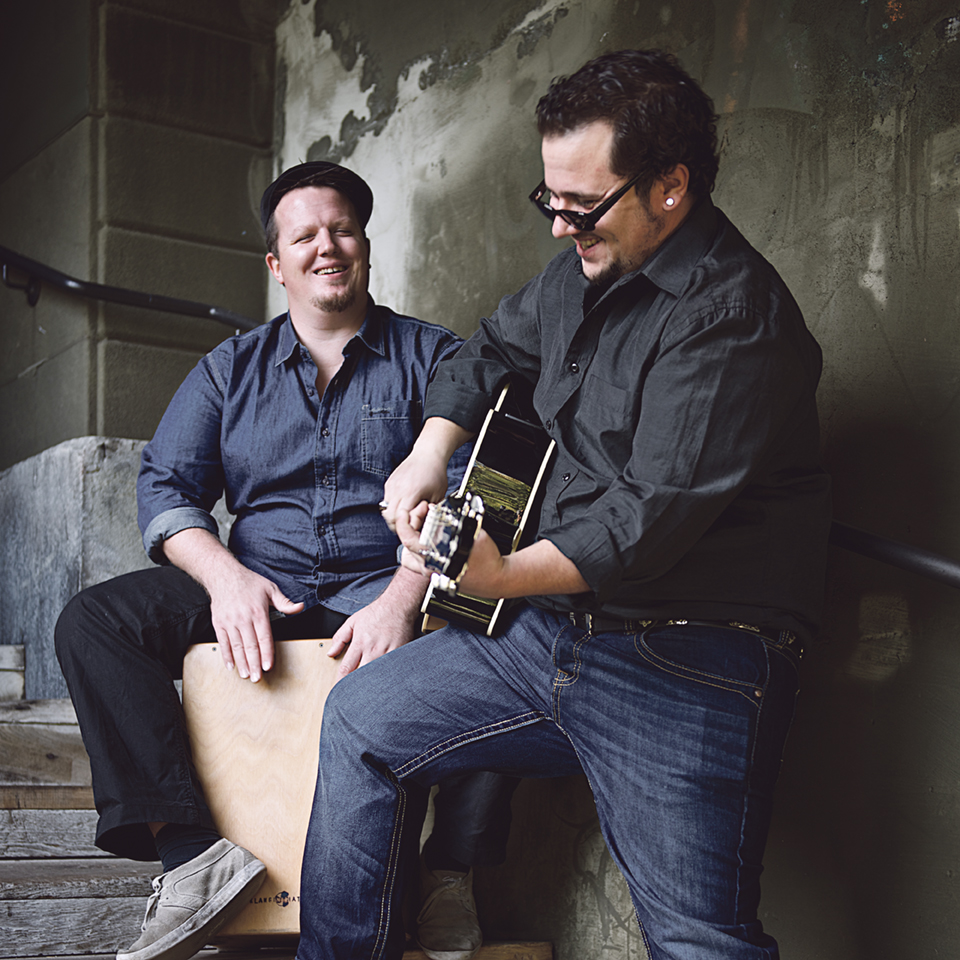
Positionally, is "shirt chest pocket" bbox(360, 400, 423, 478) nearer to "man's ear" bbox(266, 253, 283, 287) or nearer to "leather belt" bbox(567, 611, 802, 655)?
"man's ear" bbox(266, 253, 283, 287)

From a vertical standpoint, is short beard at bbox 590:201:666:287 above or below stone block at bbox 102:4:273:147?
below

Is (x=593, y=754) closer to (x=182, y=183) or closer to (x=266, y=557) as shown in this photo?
(x=266, y=557)

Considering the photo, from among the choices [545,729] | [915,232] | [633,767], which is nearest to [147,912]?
[545,729]

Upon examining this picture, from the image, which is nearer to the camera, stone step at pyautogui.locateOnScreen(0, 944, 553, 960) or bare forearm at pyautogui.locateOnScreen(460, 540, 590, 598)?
bare forearm at pyautogui.locateOnScreen(460, 540, 590, 598)

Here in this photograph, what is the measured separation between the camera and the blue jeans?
1281mm

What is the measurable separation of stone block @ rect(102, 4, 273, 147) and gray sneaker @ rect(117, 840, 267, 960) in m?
2.61

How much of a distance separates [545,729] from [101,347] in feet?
7.89

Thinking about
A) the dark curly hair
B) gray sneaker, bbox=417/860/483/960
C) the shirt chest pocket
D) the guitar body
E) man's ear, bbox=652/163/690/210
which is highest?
the dark curly hair

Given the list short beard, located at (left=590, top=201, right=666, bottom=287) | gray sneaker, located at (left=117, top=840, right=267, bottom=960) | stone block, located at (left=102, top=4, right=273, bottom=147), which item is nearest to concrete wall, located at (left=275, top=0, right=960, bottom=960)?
short beard, located at (left=590, top=201, right=666, bottom=287)

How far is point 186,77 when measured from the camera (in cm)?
352

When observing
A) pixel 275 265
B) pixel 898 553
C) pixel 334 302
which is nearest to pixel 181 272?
pixel 275 265

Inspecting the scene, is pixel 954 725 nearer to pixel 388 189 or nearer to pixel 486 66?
pixel 486 66

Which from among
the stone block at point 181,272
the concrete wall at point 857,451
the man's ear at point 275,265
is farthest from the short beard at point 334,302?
the stone block at point 181,272

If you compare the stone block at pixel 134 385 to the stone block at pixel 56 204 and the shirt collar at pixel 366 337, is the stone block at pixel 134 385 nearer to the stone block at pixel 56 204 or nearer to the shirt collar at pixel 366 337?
the stone block at pixel 56 204
